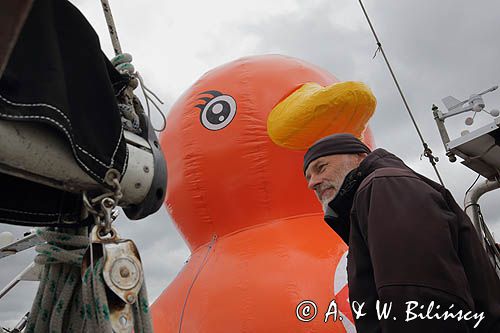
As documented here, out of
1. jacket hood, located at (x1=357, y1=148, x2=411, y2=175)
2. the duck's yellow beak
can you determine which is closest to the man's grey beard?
jacket hood, located at (x1=357, y1=148, x2=411, y2=175)

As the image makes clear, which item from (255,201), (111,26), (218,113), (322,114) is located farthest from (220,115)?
(111,26)

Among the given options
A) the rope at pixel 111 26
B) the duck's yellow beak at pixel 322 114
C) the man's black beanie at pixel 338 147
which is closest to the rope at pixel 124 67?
the rope at pixel 111 26

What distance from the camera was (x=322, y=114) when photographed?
3395 mm

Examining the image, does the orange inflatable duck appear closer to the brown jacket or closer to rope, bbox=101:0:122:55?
the brown jacket

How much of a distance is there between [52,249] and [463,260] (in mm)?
1240

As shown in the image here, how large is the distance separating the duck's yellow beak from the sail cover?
7.56 feet

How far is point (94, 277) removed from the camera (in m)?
0.97

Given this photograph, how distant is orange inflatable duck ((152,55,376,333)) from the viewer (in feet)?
10.2

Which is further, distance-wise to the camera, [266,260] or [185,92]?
[185,92]

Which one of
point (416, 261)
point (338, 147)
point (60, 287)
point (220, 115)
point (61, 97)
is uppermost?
point (220, 115)

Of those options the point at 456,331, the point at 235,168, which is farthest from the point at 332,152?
the point at 235,168

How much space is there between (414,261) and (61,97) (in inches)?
Answer: 41.3

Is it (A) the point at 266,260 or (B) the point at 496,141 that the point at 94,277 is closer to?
(A) the point at 266,260

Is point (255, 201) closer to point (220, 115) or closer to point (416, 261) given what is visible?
point (220, 115)
